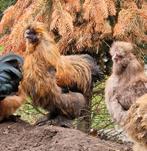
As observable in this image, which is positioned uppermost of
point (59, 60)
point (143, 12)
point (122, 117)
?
point (143, 12)

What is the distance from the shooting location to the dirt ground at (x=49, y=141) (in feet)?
12.8

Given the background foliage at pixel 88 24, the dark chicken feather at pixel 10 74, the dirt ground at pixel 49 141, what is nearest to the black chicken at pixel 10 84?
the dark chicken feather at pixel 10 74

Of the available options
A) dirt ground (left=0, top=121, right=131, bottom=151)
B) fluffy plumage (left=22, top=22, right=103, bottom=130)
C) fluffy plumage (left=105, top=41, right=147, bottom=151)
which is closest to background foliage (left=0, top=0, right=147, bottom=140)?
fluffy plumage (left=22, top=22, right=103, bottom=130)

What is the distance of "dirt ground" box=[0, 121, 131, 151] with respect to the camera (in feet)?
12.8

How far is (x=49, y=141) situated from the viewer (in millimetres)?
4070

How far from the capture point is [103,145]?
3.97 metres

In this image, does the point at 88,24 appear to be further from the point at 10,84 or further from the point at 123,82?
the point at 123,82

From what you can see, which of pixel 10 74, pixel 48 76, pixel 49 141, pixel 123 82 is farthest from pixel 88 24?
pixel 49 141

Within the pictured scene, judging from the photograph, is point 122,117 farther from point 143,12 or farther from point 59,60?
point 143,12

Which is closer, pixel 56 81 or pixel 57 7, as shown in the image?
pixel 56 81

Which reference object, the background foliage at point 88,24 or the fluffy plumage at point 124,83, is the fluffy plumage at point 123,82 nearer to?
the fluffy plumage at point 124,83

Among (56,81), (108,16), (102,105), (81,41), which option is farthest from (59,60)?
(102,105)

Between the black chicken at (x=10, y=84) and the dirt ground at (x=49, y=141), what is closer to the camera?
the dirt ground at (x=49, y=141)

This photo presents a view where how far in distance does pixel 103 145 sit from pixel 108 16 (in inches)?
60.2
